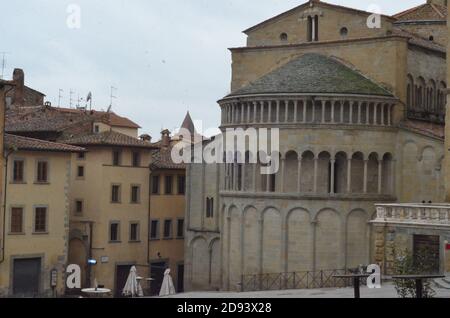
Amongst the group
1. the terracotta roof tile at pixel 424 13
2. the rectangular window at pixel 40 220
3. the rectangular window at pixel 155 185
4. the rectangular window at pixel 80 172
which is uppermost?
the terracotta roof tile at pixel 424 13

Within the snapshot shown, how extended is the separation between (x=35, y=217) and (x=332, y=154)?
14.5 metres

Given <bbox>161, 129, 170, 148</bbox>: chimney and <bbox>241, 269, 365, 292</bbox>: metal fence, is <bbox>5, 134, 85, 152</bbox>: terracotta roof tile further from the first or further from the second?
<bbox>161, 129, 170, 148</bbox>: chimney

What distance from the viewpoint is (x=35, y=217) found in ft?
144

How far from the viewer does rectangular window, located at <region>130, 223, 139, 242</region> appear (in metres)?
51.2

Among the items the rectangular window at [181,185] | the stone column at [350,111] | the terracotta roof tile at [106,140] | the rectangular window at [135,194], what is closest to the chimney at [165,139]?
the rectangular window at [181,185]

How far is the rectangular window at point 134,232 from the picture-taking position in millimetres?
51188

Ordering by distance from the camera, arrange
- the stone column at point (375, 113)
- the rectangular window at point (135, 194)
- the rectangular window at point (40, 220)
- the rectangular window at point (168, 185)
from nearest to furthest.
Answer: the stone column at point (375, 113), the rectangular window at point (40, 220), the rectangular window at point (135, 194), the rectangular window at point (168, 185)

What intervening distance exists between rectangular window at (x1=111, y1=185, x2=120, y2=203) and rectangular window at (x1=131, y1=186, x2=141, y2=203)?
47.3 inches

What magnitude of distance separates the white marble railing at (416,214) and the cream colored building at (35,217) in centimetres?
1866

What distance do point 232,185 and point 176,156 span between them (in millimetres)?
12518

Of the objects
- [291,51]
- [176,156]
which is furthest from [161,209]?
[291,51]

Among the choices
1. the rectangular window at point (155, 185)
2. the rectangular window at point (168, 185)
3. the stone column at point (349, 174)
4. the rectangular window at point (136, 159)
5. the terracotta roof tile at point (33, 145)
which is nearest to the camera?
the stone column at point (349, 174)

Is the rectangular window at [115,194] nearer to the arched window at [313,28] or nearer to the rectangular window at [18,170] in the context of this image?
the rectangular window at [18,170]

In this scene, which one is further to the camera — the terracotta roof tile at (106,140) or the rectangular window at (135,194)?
the rectangular window at (135,194)
